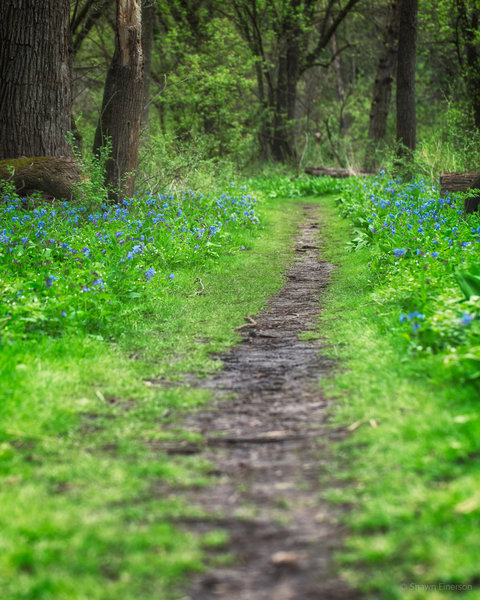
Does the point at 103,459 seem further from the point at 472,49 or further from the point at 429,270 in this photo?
the point at 472,49

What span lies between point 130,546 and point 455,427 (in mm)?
1729

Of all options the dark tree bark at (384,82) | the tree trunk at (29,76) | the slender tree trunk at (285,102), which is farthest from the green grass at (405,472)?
the slender tree trunk at (285,102)

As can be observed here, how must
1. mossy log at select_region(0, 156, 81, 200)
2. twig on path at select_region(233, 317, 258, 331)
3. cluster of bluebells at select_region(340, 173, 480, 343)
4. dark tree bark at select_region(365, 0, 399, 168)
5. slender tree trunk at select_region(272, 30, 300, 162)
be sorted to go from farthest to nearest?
slender tree trunk at select_region(272, 30, 300, 162)
dark tree bark at select_region(365, 0, 399, 168)
mossy log at select_region(0, 156, 81, 200)
twig on path at select_region(233, 317, 258, 331)
cluster of bluebells at select_region(340, 173, 480, 343)

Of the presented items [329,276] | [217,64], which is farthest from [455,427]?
[217,64]

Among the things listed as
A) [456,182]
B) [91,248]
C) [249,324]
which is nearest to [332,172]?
[456,182]

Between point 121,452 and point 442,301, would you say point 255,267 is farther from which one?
point 121,452

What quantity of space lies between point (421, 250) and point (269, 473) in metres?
4.23

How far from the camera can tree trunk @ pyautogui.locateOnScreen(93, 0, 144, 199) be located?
10.3 meters

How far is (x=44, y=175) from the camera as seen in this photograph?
8.95 metres

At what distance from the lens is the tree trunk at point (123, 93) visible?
33.9ft

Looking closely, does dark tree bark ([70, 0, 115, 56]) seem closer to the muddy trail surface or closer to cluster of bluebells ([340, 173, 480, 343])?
cluster of bluebells ([340, 173, 480, 343])

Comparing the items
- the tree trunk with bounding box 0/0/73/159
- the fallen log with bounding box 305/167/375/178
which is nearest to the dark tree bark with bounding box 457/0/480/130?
the fallen log with bounding box 305/167/375/178

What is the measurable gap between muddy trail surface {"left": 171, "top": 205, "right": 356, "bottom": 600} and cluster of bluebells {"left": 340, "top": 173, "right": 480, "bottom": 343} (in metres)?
0.94

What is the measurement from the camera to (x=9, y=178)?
863cm
